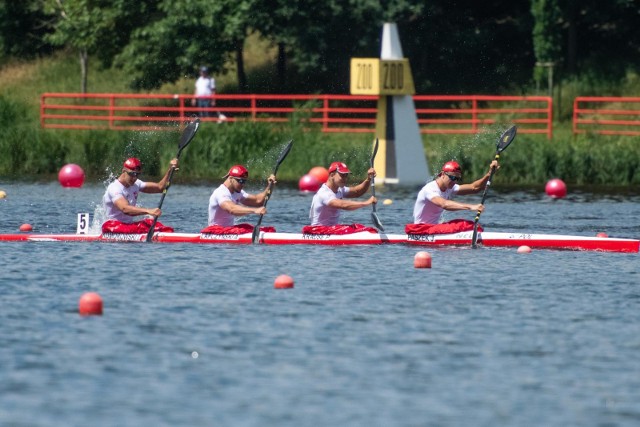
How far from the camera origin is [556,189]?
36625 mm

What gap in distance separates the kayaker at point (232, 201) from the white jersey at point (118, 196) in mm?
1264

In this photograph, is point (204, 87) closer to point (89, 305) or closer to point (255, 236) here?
point (255, 236)

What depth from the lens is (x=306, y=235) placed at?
2498cm

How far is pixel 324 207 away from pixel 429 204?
1.65m

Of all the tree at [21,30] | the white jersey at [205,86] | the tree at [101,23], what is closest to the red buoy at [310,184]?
the white jersey at [205,86]

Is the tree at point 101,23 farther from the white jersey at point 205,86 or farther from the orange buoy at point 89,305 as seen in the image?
the orange buoy at point 89,305

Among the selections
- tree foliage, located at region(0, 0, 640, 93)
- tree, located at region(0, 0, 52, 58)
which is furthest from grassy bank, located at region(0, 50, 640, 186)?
tree, located at region(0, 0, 52, 58)

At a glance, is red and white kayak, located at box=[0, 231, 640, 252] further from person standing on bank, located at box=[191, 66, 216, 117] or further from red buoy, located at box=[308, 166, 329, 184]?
person standing on bank, located at box=[191, 66, 216, 117]

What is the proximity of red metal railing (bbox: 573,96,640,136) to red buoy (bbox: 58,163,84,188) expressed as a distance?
13.2 meters

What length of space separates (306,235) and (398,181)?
1628cm

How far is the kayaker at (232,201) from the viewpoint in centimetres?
2453

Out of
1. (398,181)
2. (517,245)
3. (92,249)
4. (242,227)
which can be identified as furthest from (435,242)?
(398,181)

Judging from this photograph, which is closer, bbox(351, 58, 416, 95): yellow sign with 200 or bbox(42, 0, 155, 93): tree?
bbox(351, 58, 416, 95): yellow sign with 200

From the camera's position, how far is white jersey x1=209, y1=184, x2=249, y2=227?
80.9ft
